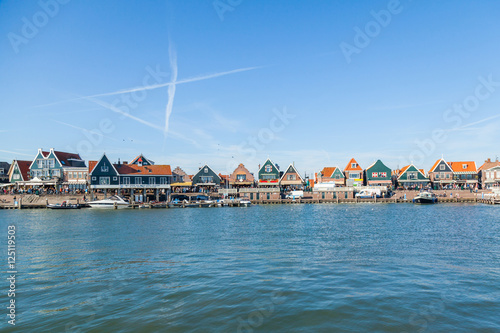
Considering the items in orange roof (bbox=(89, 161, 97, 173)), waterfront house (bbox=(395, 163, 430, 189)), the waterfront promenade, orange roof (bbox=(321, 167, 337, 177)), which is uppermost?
orange roof (bbox=(89, 161, 97, 173))

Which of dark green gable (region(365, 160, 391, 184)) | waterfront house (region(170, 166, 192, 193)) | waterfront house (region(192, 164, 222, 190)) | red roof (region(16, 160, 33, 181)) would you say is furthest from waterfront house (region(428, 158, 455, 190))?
red roof (region(16, 160, 33, 181))

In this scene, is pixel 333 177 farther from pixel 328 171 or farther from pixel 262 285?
pixel 262 285

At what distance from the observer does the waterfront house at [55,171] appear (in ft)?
250

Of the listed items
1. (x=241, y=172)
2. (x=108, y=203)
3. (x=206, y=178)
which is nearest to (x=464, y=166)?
(x=241, y=172)

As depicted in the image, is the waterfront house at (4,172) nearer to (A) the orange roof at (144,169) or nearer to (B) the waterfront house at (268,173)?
(A) the orange roof at (144,169)

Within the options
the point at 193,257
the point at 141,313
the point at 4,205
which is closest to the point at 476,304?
the point at 141,313

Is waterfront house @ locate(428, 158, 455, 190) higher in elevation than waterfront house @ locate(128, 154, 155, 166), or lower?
lower

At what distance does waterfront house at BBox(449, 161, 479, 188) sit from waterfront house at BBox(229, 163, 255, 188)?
185 feet

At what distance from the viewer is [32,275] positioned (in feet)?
53.5

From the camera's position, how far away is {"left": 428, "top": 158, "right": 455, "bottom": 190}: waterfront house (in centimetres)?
8631

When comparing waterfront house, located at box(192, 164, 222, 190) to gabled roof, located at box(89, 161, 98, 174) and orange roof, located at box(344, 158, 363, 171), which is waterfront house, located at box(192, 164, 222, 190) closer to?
gabled roof, located at box(89, 161, 98, 174)

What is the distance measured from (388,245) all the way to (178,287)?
52.2 feet

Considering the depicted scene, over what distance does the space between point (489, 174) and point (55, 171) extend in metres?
112

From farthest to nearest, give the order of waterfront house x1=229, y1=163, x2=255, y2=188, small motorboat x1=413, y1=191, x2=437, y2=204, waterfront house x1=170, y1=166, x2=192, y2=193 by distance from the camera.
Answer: waterfront house x1=229, y1=163, x2=255, y2=188, waterfront house x1=170, y1=166, x2=192, y2=193, small motorboat x1=413, y1=191, x2=437, y2=204
